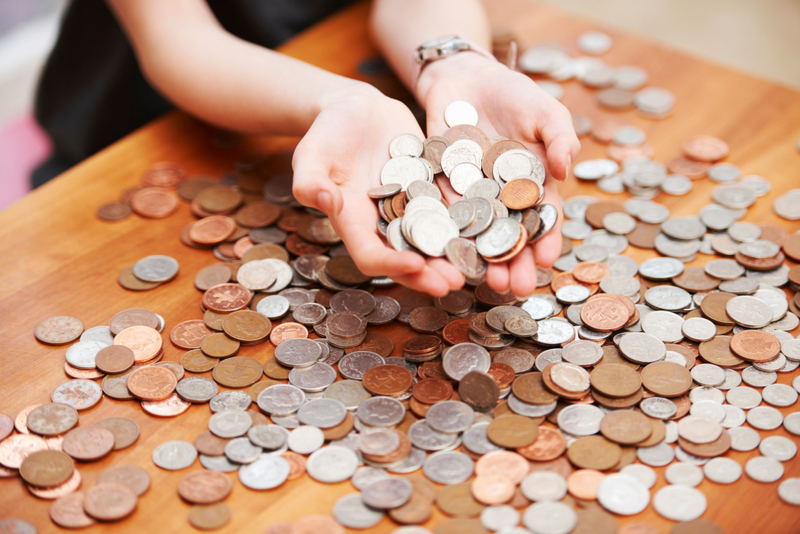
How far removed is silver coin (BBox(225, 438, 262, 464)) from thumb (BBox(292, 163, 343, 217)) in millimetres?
402

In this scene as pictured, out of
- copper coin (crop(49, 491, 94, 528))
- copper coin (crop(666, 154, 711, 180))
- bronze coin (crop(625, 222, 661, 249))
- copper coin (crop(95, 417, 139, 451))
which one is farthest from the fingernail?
copper coin (crop(666, 154, 711, 180))

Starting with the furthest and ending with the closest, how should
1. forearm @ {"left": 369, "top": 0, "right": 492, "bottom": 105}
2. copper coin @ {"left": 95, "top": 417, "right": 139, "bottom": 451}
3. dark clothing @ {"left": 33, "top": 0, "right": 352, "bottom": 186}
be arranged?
dark clothing @ {"left": 33, "top": 0, "right": 352, "bottom": 186} < forearm @ {"left": 369, "top": 0, "right": 492, "bottom": 105} < copper coin @ {"left": 95, "top": 417, "right": 139, "bottom": 451}

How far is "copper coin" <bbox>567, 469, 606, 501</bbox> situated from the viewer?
38.3 inches

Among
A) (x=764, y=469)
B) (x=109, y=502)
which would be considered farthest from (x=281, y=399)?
(x=764, y=469)

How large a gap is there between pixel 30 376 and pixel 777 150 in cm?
170

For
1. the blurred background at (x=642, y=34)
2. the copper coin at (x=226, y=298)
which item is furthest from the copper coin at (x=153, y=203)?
the blurred background at (x=642, y=34)

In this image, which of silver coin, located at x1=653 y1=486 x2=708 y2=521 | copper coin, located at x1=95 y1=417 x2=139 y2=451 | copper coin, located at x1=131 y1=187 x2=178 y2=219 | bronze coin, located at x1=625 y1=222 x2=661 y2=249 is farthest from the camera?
copper coin, located at x1=131 y1=187 x2=178 y2=219

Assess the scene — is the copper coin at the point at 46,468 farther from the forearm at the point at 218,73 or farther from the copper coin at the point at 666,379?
the copper coin at the point at 666,379

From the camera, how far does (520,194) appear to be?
1255 millimetres

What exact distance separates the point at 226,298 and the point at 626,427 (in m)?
0.77

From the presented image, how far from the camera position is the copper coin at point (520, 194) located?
4.07 feet

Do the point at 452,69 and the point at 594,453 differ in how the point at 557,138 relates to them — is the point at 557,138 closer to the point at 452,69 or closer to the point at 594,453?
the point at 452,69

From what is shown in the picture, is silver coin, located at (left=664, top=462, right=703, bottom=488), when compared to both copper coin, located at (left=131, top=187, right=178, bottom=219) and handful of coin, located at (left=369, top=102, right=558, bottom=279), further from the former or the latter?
copper coin, located at (left=131, top=187, right=178, bottom=219)

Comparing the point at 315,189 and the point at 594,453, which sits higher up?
the point at 315,189
